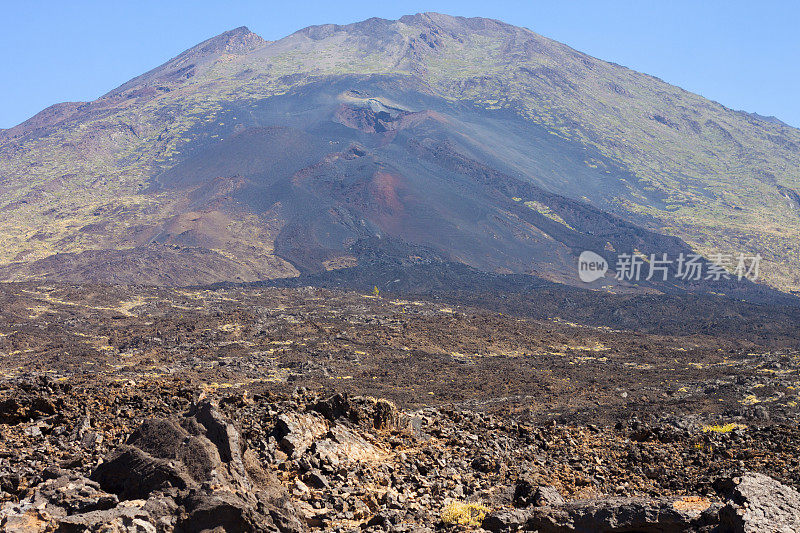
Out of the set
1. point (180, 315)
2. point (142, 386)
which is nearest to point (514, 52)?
point (180, 315)

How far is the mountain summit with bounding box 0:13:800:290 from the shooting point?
7919 centimetres

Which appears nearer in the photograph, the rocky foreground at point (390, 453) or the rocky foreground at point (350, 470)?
the rocky foreground at point (350, 470)

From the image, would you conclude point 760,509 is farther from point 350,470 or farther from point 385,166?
point 385,166

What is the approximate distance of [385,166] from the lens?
95438mm

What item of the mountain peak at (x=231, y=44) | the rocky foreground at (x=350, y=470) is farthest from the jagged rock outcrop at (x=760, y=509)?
the mountain peak at (x=231, y=44)

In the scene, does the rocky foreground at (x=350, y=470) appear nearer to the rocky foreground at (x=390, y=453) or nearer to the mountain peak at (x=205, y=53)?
the rocky foreground at (x=390, y=453)

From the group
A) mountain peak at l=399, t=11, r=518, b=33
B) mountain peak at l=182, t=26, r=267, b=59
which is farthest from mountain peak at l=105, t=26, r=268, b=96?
mountain peak at l=399, t=11, r=518, b=33

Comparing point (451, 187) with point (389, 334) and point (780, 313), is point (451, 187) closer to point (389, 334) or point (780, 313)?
Answer: point (780, 313)

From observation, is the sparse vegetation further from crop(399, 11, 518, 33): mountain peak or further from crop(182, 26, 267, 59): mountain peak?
crop(399, 11, 518, 33): mountain peak

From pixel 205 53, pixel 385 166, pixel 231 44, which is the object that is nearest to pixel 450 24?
pixel 231 44

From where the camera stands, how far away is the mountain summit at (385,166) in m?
79.2

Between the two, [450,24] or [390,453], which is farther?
[450,24]

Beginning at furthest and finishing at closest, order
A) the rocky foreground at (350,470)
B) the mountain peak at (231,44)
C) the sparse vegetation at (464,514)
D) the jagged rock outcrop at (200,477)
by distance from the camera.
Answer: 1. the mountain peak at (231,44)
2. the sparse vegetation at (464,514)
3. the rocky foreground at (350,470)
4. the jagged rock outcrop at (200,477)

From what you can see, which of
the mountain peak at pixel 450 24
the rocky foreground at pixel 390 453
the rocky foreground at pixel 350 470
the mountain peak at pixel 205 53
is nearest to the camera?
the rocky foreground at pixel 350 470
